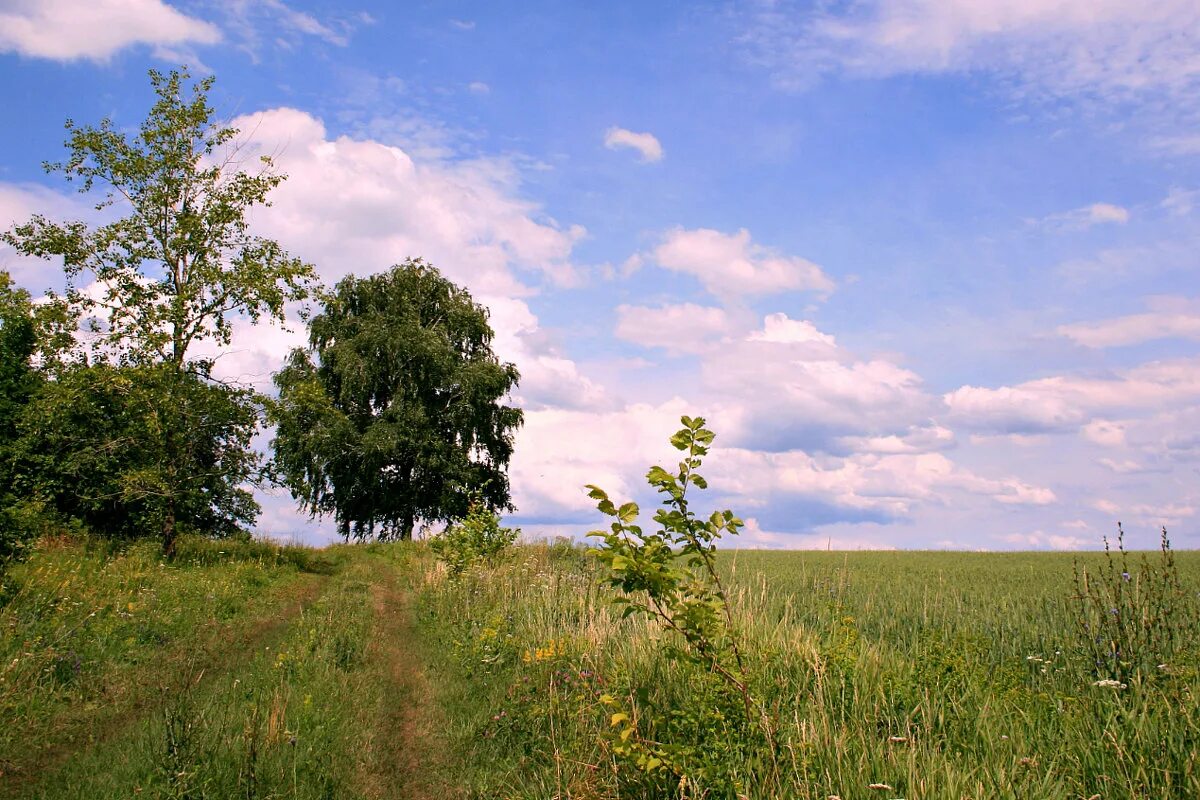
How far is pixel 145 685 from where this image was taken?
10.3 metres

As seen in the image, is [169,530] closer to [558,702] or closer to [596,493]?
[558,702]

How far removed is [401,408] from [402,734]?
2594cm

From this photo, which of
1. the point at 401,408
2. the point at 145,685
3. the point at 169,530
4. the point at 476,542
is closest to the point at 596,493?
the point at 145,685

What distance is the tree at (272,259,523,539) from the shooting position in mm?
33188

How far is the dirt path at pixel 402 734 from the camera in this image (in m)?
7.15

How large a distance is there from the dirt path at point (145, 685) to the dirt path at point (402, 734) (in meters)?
2.06

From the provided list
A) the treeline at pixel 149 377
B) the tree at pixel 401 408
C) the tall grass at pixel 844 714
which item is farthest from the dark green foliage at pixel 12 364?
the tall grass at pixel 844 714

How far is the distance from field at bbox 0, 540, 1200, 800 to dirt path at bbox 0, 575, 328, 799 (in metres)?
0.04

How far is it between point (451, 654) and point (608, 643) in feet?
10.2

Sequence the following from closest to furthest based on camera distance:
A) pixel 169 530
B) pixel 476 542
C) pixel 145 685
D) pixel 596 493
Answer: pixel 596 493 → pixel 145 685 → pixel 476 542 → pixel 169 530

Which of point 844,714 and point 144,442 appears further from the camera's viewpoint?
point 144,442

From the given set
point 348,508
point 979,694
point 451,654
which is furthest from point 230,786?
point 348,508

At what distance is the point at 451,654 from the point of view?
37.1ft

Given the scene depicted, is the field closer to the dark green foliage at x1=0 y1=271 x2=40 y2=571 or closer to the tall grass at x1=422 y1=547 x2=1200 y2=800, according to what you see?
the tall grass at x1=422 y1=547 x2=1200 y2=800
